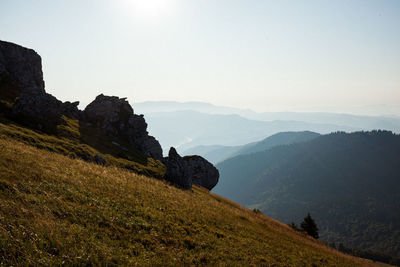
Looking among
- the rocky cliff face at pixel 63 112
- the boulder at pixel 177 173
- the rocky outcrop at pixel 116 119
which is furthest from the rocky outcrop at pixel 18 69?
the boulder at pixel 177 173

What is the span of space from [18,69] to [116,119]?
25.8m

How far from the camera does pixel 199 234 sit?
667 inches

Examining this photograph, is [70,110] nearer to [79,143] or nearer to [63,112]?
[63,112]

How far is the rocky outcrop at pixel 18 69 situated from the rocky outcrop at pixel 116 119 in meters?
12.8

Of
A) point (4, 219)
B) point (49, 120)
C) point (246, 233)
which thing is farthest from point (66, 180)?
point (49, 120)

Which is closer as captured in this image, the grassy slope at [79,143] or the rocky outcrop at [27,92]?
the grassy slope at [79,143]

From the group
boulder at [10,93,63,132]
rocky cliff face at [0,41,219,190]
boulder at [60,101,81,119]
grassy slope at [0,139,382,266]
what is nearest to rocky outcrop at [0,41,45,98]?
rocky cliff face at [0,41,219,190]

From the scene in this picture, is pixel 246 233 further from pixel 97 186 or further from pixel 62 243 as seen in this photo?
pixel 62 243

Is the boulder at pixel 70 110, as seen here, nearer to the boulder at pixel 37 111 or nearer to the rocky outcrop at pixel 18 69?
the rocky outcrop at pixel 18 69

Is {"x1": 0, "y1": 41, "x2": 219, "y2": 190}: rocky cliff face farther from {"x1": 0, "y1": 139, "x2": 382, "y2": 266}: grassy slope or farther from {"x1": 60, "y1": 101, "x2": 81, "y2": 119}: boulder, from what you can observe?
{"x1": 0, "y1": 139, "x2": 382, "y2": 266}: grassy slope

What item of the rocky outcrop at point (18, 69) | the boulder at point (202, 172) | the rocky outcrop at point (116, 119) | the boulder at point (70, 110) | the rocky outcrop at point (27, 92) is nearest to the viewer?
the rocky outcrop at point (27, 92)

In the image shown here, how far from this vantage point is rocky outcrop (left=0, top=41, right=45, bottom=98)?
5456cm

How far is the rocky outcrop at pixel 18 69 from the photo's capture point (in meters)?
54.6

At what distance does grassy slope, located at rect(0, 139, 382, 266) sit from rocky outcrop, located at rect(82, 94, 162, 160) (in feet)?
142
